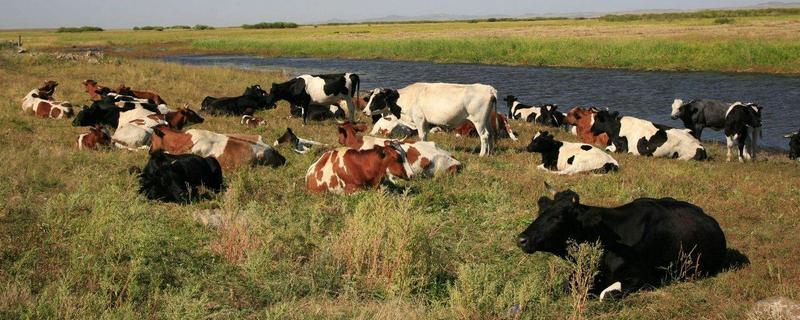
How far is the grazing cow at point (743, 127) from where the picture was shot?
1546cm

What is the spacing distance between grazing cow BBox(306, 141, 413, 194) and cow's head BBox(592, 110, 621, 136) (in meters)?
8.26

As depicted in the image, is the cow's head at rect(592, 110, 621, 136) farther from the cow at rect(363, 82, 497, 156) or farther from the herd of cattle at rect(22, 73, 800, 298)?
the cow at rect(363, 82, 497, 156)

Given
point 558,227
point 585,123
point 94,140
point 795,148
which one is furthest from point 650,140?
point 94,140

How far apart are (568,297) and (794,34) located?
2017 inches

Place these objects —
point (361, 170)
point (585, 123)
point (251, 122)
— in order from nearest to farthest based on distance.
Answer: point (361, 170), point (251, 122), point (585, 123)

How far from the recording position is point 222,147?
36.0ft

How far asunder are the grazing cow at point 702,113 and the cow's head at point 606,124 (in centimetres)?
278

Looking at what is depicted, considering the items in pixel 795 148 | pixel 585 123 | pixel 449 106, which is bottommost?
pixel 795 148

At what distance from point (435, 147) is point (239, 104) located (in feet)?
31.4

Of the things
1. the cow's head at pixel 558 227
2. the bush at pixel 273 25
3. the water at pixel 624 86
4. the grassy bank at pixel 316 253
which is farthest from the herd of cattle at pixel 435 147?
the bush at pixel 273 25

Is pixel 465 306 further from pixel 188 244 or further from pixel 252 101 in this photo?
pixel 252 101

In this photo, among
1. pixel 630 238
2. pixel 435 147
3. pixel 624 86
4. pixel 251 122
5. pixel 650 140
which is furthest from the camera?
pixel 624 86

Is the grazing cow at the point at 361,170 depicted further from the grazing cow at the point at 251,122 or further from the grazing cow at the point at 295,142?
the grazing cow at the point at 251,122

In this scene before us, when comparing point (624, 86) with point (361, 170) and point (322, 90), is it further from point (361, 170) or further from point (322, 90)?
point (361, 170)
